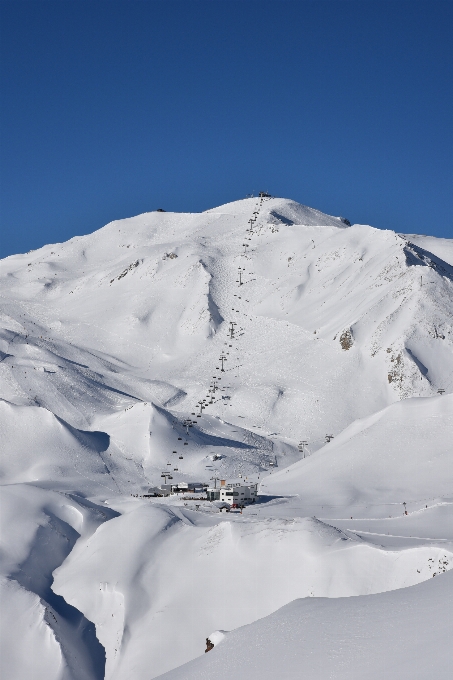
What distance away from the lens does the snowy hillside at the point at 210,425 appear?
3672cm

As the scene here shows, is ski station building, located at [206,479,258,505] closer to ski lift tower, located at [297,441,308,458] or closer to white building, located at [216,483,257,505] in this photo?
white building, located at [216,483,257,505]

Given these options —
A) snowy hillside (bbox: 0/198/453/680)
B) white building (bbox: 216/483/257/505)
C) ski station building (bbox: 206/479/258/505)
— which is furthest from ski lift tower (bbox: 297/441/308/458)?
white building (bbox: 216/483/257/505)

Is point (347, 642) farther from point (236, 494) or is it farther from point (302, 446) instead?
point (302, 446)

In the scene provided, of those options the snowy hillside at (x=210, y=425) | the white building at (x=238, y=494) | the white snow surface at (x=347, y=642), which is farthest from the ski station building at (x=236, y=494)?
the white snow surface at (x=347, y=642)

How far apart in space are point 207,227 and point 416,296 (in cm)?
4986

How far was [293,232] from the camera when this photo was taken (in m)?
114

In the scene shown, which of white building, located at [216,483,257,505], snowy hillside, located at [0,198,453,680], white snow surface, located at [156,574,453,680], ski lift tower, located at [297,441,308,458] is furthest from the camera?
ski lift tower, located at [297,441,308,458]

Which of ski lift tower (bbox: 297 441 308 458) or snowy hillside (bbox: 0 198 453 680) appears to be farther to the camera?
ski lift tower (bbox: 297 441 308 458)

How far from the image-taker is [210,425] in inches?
2936

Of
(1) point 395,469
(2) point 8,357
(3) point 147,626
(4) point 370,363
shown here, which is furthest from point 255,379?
(3) point 147,626

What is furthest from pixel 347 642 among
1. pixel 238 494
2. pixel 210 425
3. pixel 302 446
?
pixel 210 425

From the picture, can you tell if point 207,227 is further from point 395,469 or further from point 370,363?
point 395,469

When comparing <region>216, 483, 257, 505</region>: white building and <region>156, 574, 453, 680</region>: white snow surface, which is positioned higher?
<region>156, 574, 453, 680</region>: white snow surface

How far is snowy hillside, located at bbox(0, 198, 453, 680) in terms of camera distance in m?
36.7
